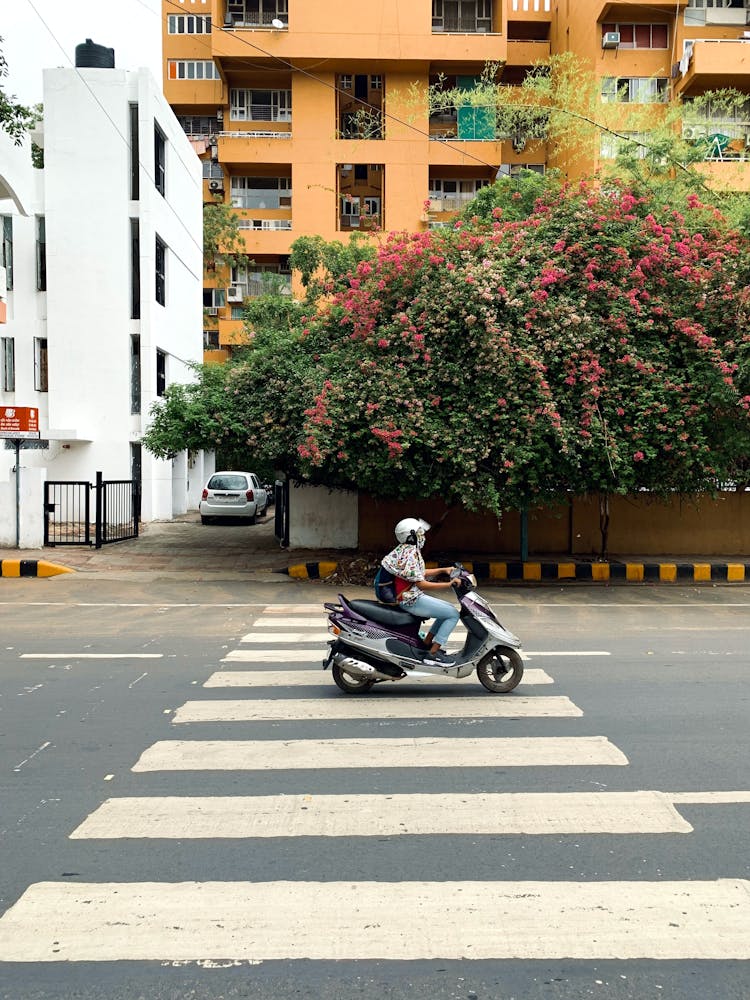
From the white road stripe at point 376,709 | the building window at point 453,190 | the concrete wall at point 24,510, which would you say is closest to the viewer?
the white road stripe at point 376,709

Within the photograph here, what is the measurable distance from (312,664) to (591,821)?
4244 millimetres

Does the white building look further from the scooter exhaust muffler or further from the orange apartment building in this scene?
the scooter exhaust muffler

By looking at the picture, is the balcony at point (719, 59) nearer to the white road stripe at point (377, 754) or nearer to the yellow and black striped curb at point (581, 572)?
the yellow and black striped curb at point (581, 572)

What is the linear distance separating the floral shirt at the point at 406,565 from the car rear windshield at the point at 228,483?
1846cm

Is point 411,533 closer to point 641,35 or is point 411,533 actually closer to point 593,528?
point 593,528

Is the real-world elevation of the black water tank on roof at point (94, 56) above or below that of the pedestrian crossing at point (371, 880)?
above

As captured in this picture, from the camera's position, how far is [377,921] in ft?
11.5

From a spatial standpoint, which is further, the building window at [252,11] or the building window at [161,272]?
the building window at [252,11]

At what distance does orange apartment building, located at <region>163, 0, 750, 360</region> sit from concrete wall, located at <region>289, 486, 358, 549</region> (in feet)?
64.0

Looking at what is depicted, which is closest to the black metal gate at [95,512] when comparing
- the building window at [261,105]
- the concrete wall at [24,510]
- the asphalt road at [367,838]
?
the concrete wall at [24,510]

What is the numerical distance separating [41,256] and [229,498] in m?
8.88

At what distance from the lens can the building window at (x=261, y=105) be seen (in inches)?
1524

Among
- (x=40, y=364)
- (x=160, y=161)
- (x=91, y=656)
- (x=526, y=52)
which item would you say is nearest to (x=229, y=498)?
(x=40, y=364)

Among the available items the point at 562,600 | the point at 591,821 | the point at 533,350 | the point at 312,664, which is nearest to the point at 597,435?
the point at 533,350
